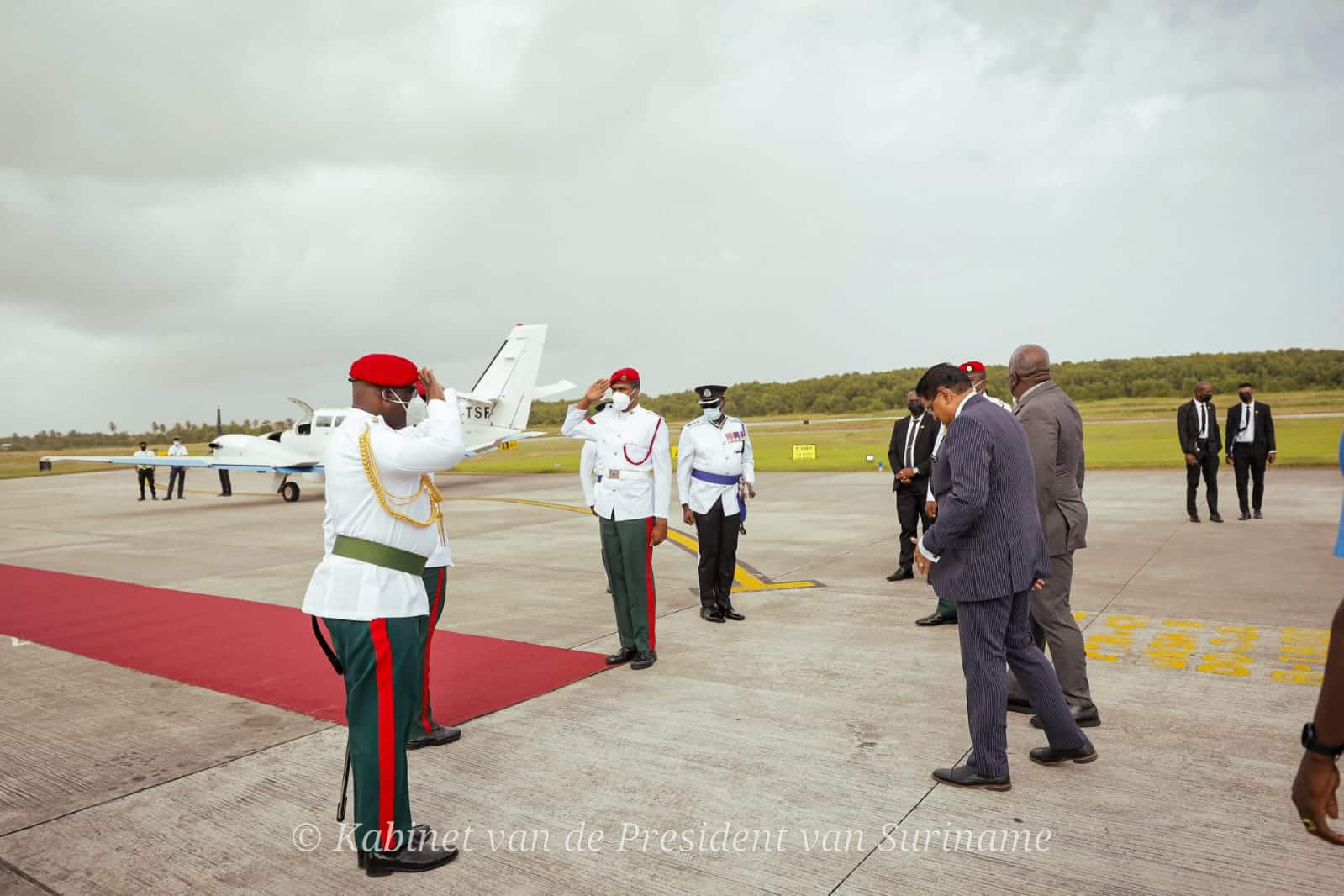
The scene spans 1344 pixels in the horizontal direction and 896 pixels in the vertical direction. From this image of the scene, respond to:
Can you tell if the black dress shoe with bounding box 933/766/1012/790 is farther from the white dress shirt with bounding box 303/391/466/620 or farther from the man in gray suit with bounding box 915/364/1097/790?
the white dress shirt with bounding box 303/391/466/620

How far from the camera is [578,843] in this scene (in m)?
3.29

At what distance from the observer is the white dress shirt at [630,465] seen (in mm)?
5789

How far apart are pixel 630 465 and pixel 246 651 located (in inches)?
139

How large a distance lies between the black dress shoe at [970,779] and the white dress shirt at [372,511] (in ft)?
8.05

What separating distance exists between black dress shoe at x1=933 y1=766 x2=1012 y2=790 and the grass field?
16215 millimetres

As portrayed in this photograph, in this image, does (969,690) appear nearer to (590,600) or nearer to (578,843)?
(578,843)

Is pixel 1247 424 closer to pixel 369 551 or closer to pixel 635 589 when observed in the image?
pixel 635 589

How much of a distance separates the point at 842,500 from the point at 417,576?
13531 mm

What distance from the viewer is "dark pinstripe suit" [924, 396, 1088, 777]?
11.9 feet

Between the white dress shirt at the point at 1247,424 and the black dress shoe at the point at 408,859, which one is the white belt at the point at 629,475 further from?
the white dress shirt at the point at 1247,424

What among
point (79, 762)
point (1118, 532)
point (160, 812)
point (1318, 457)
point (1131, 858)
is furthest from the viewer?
point (1318, 457)

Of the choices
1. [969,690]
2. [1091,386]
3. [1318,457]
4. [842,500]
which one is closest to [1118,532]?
[842,500]

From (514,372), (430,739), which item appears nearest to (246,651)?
(430,739)

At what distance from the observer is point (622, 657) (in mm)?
5777
